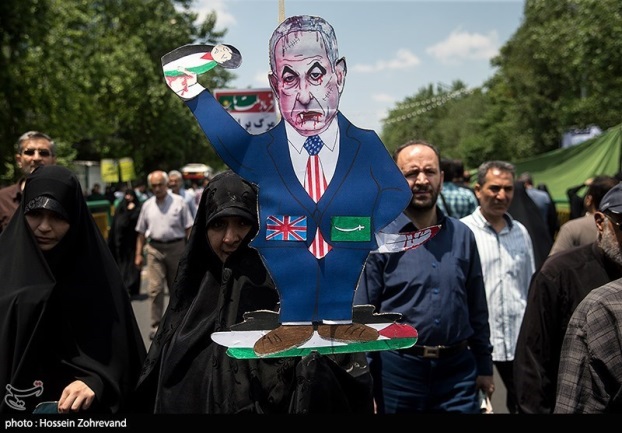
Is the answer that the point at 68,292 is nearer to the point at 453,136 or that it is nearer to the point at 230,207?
the point at 230,207

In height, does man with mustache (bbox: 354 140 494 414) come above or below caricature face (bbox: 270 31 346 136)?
below

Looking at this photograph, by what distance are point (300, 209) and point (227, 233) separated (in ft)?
1.04

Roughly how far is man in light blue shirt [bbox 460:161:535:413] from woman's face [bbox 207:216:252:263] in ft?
6.71

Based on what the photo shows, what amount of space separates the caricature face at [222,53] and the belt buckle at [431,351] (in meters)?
1.63

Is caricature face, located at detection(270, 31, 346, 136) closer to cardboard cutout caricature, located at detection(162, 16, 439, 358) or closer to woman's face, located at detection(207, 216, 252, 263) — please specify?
cardboard cutout caricature, located at detection(162, 16, 439, 358)

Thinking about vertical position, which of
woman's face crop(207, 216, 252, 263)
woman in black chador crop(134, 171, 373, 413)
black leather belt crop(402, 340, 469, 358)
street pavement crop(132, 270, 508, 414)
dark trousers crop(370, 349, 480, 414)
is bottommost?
street pavement crop(132, 270, 508, 414)

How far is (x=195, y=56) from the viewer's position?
2.03 metres

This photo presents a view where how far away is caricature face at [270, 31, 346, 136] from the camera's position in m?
2.04

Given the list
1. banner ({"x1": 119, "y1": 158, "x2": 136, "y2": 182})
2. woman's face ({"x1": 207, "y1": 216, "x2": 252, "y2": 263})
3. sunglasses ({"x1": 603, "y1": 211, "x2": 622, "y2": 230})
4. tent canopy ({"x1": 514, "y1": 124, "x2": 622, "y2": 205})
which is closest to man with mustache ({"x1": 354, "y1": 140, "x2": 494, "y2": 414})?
sunglasses ({"x1": 603, "y1": 211, "x2": 622, "y2": 230})

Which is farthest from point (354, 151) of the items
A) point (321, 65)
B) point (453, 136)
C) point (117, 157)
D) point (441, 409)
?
point (453, 136)

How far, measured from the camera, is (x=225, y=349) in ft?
7.25

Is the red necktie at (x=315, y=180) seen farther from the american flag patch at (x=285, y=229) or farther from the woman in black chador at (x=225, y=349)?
the woman in black chador at (x=225, y=349)

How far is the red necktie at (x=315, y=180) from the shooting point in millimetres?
2045

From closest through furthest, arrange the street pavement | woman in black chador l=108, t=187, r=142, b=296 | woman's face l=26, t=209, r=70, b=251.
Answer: woman's face l=26, t=209, r=70, b=251 → the street pavement → woman in black chador l=108, t=187, r=142, b=296
